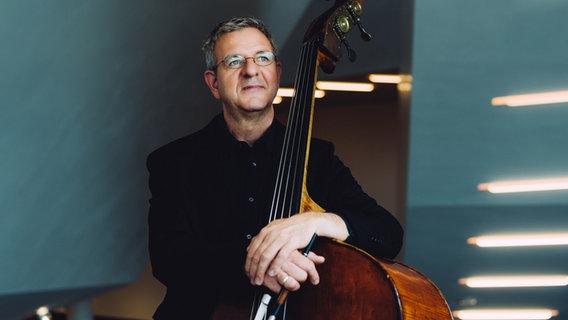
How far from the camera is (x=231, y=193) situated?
1.56 meters

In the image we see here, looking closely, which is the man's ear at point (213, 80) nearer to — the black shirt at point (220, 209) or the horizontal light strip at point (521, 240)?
the black shirt at point (220, 209)

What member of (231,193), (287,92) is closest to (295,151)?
(231,193)

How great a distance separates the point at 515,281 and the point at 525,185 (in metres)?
1.21

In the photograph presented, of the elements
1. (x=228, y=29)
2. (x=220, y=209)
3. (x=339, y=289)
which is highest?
(x=228, y=29)

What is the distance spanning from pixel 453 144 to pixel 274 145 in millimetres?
2109

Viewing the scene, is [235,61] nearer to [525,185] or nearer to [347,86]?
[525,185]

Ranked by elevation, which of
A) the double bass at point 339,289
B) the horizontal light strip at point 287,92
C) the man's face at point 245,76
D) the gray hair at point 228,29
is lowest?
the double bass at point 339,289

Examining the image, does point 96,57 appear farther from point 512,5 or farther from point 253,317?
point 253,317

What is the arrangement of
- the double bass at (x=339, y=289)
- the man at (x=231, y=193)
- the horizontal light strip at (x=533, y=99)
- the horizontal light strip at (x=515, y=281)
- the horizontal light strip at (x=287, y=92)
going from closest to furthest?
1. the double bass at (x=339, y=289)
2. the man at (x=231, y=193)
3. the horizontal light strip at (x=533, y=99)
4. the horizontal light strip at (x=515, y=281)
5. the horizontal light strip at (x=287, y=92)

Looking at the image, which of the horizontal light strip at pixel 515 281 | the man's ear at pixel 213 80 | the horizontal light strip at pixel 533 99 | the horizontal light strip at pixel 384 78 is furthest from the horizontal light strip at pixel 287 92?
the man's ear at pixel 213 80

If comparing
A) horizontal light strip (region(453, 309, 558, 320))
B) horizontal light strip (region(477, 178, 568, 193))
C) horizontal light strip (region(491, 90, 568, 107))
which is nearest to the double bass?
horizontal light strip (region(491, 90, 568, 107))

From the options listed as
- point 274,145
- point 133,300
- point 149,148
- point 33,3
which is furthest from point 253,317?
point 133,300

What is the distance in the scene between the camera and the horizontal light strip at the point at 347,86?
6.30 metres

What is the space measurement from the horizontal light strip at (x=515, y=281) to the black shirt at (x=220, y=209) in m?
3.25
